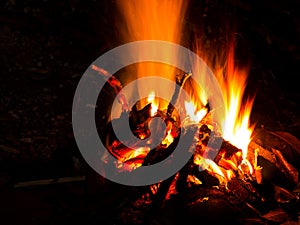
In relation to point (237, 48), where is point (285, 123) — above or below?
below

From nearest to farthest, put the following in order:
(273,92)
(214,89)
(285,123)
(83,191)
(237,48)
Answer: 1. (83,191)
2. (214,89)
3. (285,123)
4. (273,92)
5. (237,48)

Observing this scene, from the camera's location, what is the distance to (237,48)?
5.31 metres

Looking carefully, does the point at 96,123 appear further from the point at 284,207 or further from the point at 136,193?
the point at 284,207

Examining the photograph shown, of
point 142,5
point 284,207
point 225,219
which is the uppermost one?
point 142,5

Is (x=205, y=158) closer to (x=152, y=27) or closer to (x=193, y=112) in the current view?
(x=193, y=112)

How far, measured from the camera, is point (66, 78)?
188 inches

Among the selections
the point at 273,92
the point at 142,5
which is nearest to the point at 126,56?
the point at 142,5

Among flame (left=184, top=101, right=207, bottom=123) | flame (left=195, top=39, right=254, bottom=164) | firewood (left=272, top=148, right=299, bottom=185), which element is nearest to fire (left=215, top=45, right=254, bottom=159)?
flame (left=195, top=39, right=254, bottom=164)

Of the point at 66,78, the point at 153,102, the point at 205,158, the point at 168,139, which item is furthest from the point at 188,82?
the point at 66,78

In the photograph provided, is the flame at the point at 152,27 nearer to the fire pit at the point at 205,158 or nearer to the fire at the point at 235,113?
the fire pit at the point at 205,158

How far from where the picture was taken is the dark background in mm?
3424

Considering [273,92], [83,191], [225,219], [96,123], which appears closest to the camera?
[225,219]

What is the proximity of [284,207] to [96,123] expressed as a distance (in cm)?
215

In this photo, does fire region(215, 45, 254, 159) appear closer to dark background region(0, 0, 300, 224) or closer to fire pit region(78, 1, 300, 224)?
fire pit region(78, 1, 300, 224)
